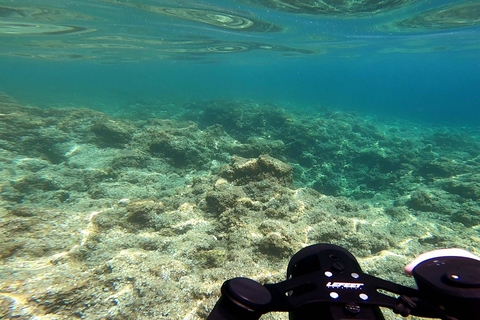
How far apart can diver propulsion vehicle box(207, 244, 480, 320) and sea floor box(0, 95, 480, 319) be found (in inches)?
87.1

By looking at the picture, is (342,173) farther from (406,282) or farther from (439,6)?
(439,6)

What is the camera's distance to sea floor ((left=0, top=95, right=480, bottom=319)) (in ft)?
11.4

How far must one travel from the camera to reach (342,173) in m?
12.9

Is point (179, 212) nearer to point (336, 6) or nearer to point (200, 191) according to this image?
point (200, 191)

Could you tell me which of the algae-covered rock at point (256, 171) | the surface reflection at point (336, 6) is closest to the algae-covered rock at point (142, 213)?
the algae-covered rock at point (256, 171)

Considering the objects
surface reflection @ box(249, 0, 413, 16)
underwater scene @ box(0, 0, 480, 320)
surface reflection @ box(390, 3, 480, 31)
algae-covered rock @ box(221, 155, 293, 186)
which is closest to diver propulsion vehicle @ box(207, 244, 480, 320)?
underwater scene @ box(0, 0, 480, 320)

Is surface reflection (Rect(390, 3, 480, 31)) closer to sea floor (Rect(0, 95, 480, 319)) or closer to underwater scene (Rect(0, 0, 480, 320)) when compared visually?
underwater scene (Rect(0, 0, 480, 320))

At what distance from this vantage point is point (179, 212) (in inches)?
231

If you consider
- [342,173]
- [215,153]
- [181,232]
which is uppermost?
[181,232]

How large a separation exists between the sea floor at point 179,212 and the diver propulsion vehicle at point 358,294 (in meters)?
2.21

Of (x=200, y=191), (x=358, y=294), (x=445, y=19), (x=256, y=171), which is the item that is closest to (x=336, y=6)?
(x=445, y=19)

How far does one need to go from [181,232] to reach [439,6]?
2016 cm

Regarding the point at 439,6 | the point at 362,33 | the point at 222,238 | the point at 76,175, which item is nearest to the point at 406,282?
the point at 222,238

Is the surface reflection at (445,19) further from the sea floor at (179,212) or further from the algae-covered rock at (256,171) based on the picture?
the algae-covered rock at (256,171)
